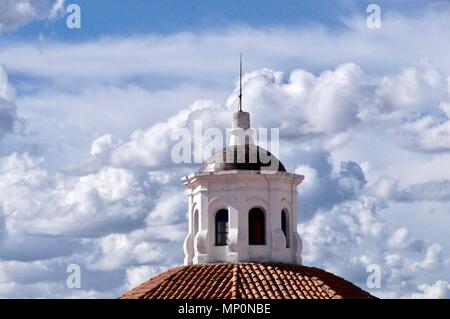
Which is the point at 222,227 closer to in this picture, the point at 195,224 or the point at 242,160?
the point at 195,224

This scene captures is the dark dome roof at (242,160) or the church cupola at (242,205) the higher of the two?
the dark dome roof at (242,160)

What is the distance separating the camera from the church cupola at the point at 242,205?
7062 centimetres

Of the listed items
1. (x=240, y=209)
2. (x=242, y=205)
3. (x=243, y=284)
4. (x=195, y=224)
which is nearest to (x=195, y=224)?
(x=195, y=224)

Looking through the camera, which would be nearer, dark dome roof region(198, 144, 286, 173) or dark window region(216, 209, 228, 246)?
dark dome roof region(198, 144, 286, 173)

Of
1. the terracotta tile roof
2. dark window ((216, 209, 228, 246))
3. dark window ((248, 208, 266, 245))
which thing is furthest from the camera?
dark window ((216, 209, 228, 246))

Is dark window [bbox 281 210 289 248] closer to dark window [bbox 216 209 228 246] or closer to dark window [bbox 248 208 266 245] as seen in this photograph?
dark window [bbox 248 208 266 245]

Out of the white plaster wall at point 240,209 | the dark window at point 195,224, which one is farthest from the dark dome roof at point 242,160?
the dark window at point 195,224

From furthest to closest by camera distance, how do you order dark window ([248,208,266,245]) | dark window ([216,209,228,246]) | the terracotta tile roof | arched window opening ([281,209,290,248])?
arched window opening ([281,209,290,248]) → dark window ([216,209,228,246]) → dark window ([248,208,266,245]) → the terracotta tile roof

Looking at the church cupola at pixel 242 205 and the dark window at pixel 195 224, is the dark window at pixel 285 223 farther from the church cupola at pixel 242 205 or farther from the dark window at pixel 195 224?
the dark window at pixel 195 224

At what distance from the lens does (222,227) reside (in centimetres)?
7156

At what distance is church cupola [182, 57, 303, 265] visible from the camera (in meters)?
70.6

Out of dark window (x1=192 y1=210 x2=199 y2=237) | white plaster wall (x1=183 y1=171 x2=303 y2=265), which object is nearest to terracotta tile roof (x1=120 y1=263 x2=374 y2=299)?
white plaster wall (x1=183 y1=171 x2=303 y2=265)
